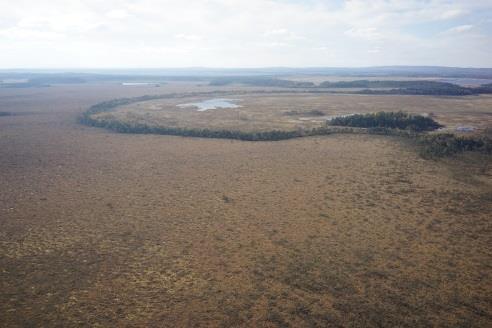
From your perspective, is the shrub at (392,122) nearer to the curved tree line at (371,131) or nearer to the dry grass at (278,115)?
the curved tree line at (371,131)

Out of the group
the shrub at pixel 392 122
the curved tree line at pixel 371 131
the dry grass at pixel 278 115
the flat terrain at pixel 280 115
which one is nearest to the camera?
the curved tree line at pixel 371 131

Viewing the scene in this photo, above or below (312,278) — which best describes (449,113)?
above

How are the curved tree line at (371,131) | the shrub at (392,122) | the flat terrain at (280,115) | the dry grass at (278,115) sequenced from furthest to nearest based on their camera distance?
the dry grass at (278,115)
the flat terrain at (280,115)
the shrub at (392,122)
the curved tree line at (371,131)

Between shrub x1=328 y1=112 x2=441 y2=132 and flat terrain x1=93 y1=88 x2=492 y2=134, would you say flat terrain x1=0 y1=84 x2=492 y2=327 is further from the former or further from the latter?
flat terrain x1=93 y1=88 x2=492 y2=134

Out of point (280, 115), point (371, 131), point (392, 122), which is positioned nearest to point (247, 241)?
point (371, 131)

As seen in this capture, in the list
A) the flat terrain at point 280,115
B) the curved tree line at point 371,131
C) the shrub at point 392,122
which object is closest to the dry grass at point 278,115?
→ the flat terrain at point 280,115

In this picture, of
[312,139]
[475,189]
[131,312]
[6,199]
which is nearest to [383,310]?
[131,312]

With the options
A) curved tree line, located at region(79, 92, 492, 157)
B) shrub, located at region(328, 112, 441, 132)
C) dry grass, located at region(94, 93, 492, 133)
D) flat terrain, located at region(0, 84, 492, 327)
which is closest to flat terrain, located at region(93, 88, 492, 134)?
dry grass, located at region(94, 93, 492, 133)

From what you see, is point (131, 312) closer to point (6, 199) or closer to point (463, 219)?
point (6, 199)
